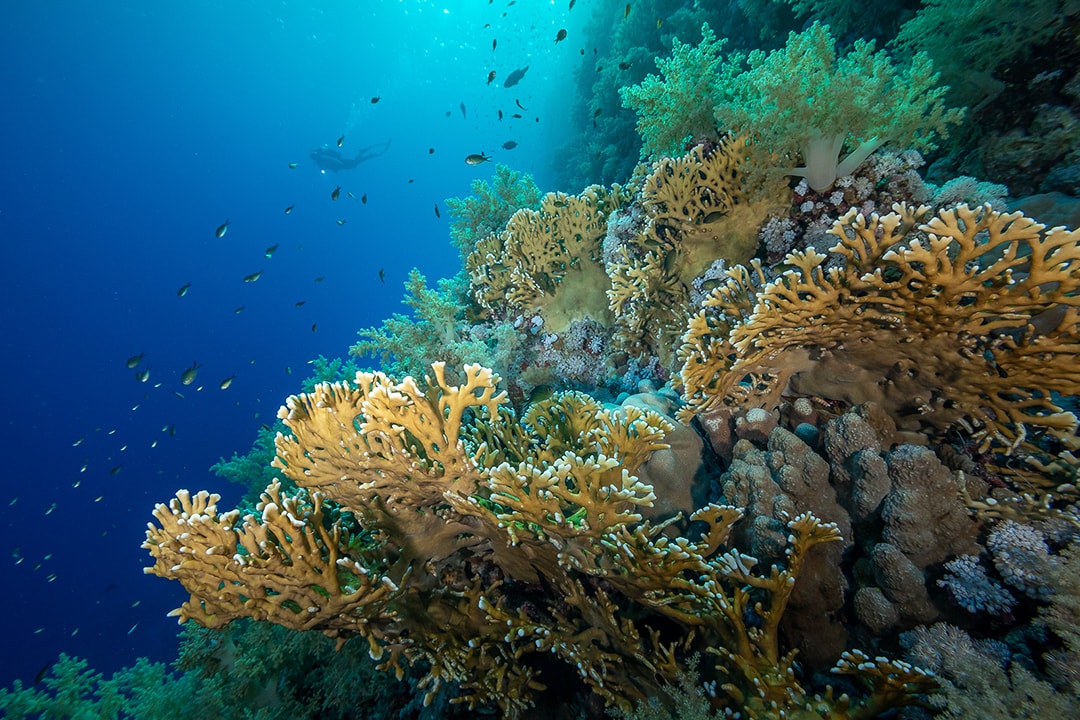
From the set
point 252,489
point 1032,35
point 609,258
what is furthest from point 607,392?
point 252,489

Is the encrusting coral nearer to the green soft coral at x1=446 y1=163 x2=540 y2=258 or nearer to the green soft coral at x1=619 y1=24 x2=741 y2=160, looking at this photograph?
the green soft coral at x1=619 y1=24 x2=741 y2=160

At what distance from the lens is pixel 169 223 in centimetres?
9681

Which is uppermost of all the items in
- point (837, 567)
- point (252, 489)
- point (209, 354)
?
point (209, 354)

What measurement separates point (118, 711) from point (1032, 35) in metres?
13.5

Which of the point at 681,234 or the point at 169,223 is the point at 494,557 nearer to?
the point at 681,234

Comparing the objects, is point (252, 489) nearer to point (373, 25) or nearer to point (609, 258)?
point (609, 258)

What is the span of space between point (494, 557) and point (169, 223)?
424 feet

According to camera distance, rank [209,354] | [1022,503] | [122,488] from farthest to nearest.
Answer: [209,354], [122,488], [1022,503]

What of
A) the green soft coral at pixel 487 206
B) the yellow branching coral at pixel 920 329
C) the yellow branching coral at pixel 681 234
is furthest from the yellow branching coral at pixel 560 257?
the yellow branching coral at pixel 920 329

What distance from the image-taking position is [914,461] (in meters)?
2.71

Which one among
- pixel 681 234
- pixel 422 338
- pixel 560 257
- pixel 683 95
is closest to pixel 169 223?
pixel 422 338

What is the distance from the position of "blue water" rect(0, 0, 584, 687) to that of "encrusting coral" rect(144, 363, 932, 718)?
31.6 metres

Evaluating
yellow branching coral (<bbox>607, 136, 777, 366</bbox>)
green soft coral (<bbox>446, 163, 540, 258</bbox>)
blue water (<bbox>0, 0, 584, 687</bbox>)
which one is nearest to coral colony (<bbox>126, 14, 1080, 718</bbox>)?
yellow branching coral (<bbox>607, 136, 777, 366</bbox>)

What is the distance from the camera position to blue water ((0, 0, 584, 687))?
145 feet
